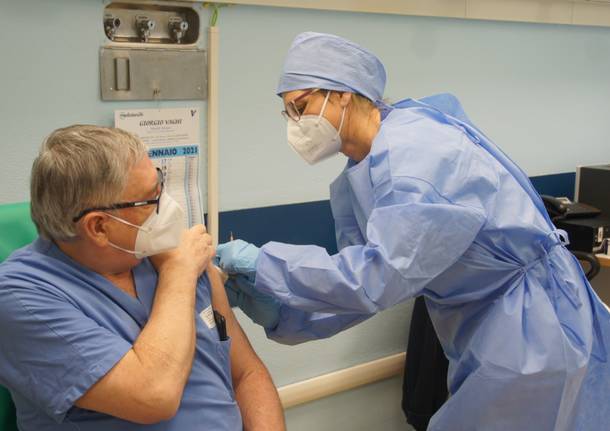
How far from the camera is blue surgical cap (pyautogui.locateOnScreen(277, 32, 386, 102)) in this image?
1708 millimetres

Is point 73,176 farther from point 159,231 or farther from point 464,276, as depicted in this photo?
point 464,276

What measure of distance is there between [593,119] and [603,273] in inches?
28.5

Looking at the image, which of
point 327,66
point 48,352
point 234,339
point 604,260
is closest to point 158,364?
point 48,352

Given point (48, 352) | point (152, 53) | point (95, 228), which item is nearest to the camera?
point (48, 352)

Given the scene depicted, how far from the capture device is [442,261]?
147 centimetres

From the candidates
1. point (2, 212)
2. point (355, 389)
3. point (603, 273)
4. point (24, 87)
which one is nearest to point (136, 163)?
point (2, 212)

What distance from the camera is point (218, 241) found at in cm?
220

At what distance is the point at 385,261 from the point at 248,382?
0.46 m

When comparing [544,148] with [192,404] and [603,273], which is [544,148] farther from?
[192,404]

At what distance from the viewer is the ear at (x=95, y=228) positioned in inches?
51.1

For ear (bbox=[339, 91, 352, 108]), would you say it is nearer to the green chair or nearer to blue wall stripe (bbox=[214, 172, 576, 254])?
blue wall stripe (bbox=[214, 172, 576, 254])

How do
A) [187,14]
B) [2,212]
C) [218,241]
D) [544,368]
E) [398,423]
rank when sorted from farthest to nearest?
1. [398,423]
2. [218,241]
3. [187,14]
4. [544,368]
5. [2,212]

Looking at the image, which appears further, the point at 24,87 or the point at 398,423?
the point at 398,423

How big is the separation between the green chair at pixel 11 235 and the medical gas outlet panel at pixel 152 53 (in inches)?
21.8
